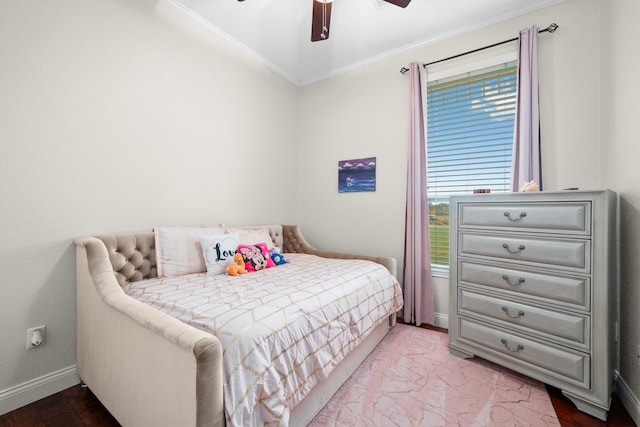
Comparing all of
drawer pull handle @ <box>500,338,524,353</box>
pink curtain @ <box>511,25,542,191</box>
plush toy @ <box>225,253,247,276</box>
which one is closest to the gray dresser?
drawer pull handle @ <box>500,338,524,353</box>

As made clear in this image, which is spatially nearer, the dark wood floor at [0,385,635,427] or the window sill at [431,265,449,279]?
the dark wood floor at [0,385,635,427]

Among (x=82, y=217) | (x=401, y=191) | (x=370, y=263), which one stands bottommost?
(x=370, y=263)

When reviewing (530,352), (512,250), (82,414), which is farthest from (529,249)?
(82,414)

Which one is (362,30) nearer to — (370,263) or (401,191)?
(401,191)

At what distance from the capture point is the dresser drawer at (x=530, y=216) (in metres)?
1.53

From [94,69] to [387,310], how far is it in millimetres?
2741

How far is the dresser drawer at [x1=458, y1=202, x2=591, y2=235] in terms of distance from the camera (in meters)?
1.53

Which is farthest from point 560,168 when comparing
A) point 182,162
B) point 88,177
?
point 88,177

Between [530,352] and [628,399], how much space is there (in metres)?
0.46

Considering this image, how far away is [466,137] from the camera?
8.48ft

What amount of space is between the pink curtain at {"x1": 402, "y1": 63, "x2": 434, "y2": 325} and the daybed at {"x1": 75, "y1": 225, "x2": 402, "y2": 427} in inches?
24.5

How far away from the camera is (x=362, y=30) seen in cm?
260

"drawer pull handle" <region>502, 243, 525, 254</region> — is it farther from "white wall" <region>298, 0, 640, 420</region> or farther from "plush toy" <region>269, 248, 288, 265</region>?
"plush toy" <region>269, 248, 288, 265</region>

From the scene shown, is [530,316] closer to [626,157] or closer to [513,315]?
[513,315]
